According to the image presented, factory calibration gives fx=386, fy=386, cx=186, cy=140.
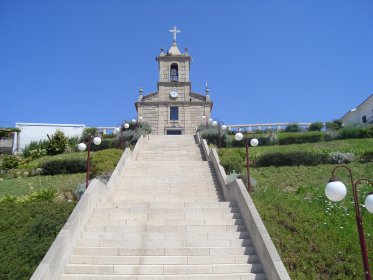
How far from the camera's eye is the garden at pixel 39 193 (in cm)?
835

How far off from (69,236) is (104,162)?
9160 millimetres

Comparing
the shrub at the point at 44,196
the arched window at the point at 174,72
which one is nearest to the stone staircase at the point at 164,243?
the shrub at the point at 44,196

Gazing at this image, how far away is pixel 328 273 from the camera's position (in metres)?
7.75

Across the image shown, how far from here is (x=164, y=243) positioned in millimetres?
8820

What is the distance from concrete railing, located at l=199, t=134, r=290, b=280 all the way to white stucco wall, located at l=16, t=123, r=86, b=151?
22.5m

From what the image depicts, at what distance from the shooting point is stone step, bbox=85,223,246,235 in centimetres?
934

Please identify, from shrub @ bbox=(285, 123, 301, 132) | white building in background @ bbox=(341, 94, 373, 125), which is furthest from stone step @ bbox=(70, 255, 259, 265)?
white building in background @ bbox=(341, 94, 373, 125)

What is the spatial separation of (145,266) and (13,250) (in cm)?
302

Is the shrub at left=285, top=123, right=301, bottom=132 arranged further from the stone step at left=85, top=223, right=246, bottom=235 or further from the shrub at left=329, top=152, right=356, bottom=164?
the stone step at left=85, top=223, right=246, bottom=235

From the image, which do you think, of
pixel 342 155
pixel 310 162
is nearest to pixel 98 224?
pixel 310 162

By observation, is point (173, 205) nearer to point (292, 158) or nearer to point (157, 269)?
point (157, 269)

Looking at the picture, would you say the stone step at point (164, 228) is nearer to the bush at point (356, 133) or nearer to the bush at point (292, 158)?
the bush at point (292, 158)

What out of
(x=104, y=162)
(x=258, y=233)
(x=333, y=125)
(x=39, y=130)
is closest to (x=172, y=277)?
(x=258, y=233)

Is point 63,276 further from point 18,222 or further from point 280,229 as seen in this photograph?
point 280,229
